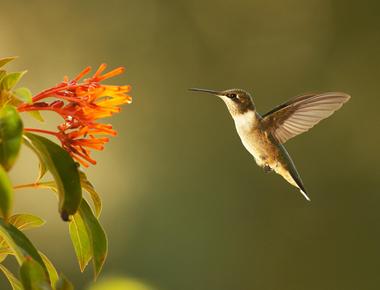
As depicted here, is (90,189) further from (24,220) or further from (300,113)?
(300,113)

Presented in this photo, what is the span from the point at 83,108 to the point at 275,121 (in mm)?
1160

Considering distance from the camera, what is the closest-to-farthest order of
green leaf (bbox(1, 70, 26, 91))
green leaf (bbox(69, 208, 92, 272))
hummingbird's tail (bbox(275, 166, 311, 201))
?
green leaf (bbox(1, 70, 26, 91)) → green leaf (bbox(69, 208, 92, 272)) → hummingbird's tail (bbox(275, 166, 311, 201))

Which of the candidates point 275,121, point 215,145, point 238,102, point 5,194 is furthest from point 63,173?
point 215,145

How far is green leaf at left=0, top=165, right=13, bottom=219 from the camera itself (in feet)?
3.22

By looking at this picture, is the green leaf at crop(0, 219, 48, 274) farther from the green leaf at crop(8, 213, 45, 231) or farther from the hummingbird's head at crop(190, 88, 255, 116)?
the hummingbird's head at crop(190, 88, 255, 116)

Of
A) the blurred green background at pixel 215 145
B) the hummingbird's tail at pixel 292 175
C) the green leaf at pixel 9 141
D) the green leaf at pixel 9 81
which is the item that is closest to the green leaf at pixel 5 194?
the green leaf at pixel 9 141

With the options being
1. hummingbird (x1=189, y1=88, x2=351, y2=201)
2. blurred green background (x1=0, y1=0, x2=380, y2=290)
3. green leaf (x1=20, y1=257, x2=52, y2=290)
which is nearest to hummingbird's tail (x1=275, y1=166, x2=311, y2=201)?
hummingbird (x1=189, y1=88, x2=351, y2=201)

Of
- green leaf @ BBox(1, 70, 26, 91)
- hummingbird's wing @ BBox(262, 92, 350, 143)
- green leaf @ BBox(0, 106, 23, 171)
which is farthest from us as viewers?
hummingbird's wing @ BBox(262, 92, 350, 143)

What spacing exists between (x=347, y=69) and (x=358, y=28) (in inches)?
17.0

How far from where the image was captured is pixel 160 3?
5.41 metres

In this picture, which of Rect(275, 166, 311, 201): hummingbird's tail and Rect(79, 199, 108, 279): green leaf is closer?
Rect(79, 199, 108, 279): green leaf

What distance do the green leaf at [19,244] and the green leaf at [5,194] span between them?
59 mm

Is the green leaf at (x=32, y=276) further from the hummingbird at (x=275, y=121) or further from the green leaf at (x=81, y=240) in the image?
the hummingbird at (x=275, y=121)

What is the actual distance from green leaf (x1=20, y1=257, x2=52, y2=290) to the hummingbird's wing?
4.07ft
